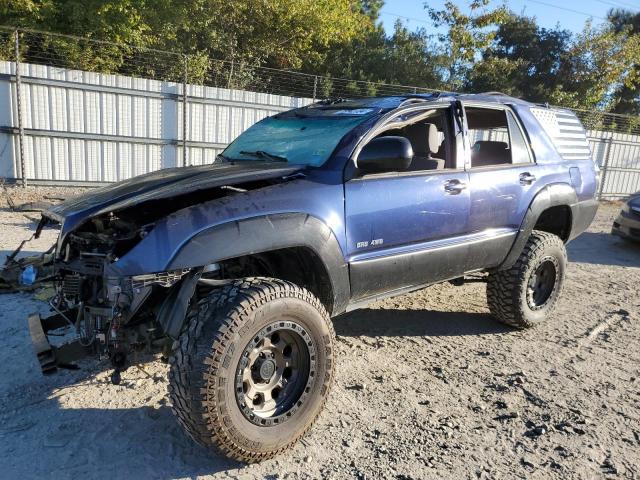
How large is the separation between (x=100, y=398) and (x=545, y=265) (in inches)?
153

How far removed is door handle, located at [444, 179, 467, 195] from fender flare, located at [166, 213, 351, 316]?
3.59 ft

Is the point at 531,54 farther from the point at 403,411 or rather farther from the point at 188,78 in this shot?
the point at 403,411

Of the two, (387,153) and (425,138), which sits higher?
(425,138)

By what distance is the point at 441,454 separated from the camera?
9.77ft

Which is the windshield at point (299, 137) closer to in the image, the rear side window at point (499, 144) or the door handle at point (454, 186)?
the door handle at point (454, 186)

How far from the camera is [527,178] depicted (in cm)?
457

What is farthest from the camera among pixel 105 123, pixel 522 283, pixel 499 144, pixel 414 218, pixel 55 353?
pixel 105 123

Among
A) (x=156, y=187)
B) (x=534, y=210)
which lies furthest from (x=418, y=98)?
(x=156, y=187)

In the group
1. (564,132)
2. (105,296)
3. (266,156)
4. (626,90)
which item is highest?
(626,90)

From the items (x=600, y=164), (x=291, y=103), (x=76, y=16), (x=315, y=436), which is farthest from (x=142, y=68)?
(x=600, y=164)

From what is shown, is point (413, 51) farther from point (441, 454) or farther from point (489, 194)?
point (441, 454)

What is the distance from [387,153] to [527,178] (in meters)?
1.76

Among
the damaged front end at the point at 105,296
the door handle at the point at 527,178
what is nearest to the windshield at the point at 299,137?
the damaged front end at the point at 105,296

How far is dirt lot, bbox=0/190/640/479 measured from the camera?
284 centimetres
